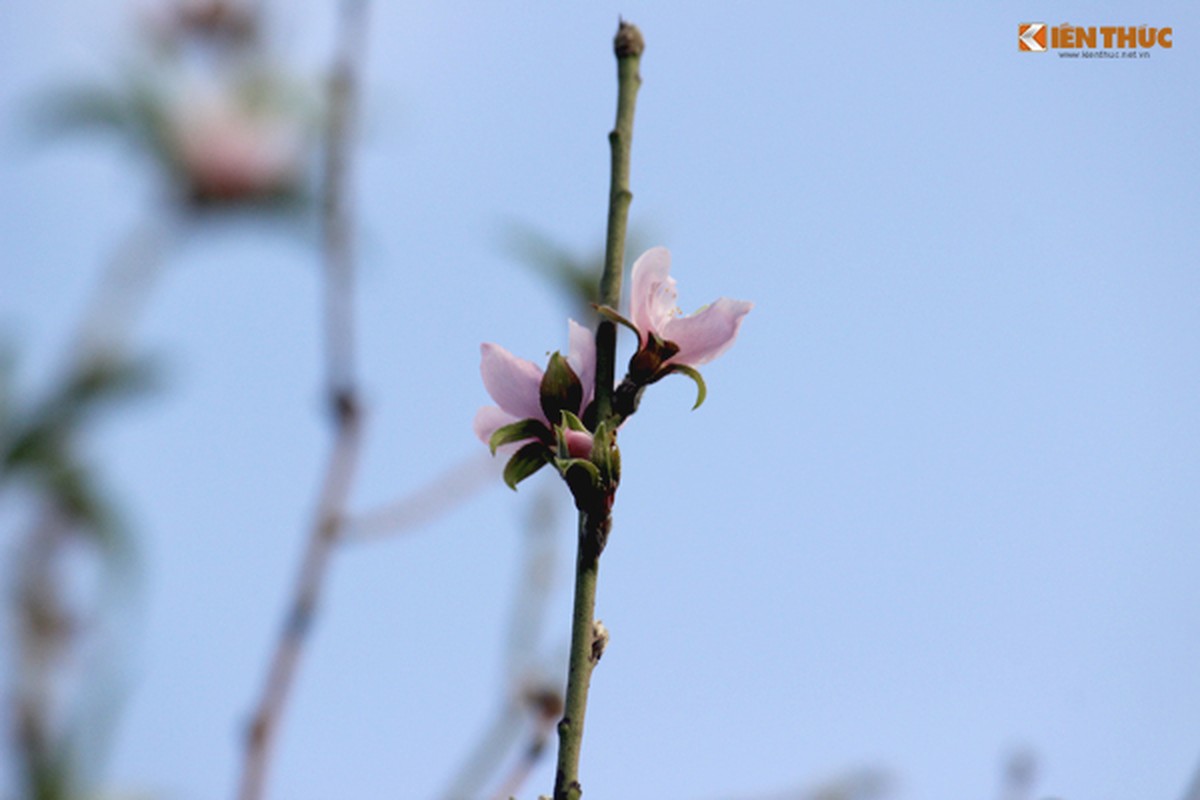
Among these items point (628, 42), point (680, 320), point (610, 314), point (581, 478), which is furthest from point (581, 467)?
point (628, 42)

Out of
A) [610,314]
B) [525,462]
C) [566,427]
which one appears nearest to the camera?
[610,314]

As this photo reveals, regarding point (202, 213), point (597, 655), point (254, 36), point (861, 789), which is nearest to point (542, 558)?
point (861, 789)

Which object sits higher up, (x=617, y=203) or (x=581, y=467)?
(x=617, y=203)

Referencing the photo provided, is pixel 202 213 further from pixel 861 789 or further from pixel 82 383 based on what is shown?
pixel 861 789

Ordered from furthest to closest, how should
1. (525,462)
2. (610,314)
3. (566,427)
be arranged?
1. (525,462)
2. (566,427)
3. (610,314)

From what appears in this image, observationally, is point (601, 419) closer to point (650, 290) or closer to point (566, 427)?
point (566, 427)

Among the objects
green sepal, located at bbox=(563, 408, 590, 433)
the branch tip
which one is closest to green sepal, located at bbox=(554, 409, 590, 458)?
green sepal, located at bbox=(563, 408, 590, 433)

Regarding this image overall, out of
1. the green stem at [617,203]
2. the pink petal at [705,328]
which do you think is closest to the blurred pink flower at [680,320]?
the pink petal at [705,328]
